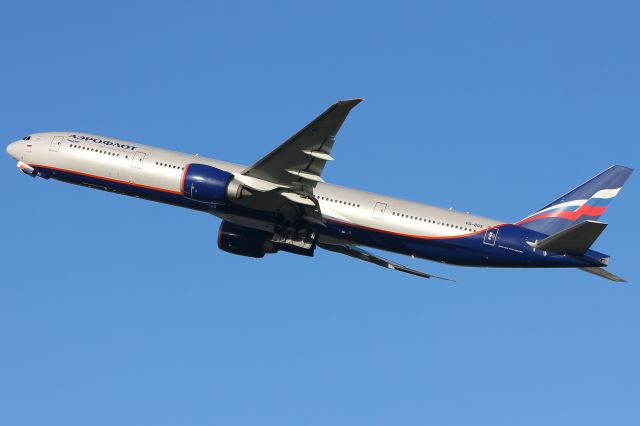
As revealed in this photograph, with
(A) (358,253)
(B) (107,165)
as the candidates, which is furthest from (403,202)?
(B) (107,165)

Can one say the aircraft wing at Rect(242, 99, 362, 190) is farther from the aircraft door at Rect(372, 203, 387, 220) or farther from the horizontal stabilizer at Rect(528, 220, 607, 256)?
the horizontal stabilizer at Rect(528, 220, 607, 256)

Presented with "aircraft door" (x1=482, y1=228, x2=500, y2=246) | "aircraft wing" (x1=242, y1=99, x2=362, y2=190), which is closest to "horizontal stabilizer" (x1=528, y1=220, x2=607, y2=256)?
"aircraft door" (x1=482, y1=228, x2=500, y2=246)

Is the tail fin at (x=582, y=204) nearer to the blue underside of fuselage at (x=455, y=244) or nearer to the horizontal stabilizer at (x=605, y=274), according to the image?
the blue underside of fuselage at (x=455, y=244)

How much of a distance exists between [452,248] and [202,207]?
14.7 m

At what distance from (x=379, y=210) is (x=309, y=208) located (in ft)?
14.0

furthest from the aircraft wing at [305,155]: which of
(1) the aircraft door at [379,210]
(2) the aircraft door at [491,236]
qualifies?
(2) the aircraft door at [491,236]

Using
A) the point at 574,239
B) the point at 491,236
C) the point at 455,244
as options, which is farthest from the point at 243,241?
the point at 574,239

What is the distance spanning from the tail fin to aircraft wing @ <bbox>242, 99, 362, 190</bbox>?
1400cm

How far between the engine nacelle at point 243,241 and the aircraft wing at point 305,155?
534 cm

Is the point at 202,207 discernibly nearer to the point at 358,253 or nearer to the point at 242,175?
the point at 242,175

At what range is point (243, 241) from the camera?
170 feet

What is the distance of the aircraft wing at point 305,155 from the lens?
41.7 meters

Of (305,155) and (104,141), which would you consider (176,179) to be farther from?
(305,155)

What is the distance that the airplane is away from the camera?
46.4 metres
